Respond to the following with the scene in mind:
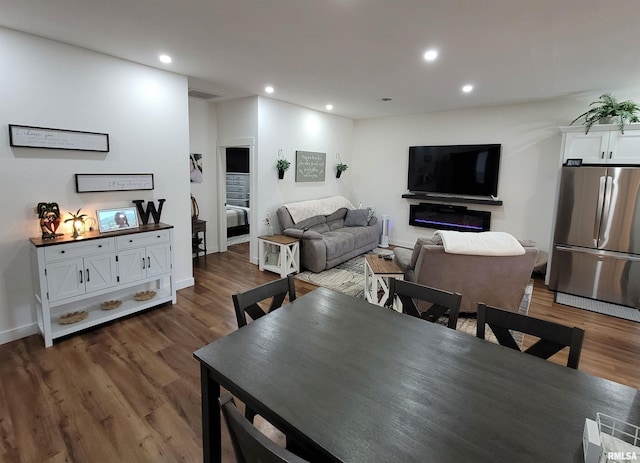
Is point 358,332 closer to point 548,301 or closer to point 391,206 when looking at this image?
point 548,301

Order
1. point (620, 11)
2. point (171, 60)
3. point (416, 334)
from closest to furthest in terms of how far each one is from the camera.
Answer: point (416, 334) < point (620, 11) < point (171, 60)

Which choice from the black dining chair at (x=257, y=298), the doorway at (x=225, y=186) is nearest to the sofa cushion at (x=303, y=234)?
the doorway at (x=225, y=186)

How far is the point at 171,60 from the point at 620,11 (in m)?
3.91

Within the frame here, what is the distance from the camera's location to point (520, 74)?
3.82m

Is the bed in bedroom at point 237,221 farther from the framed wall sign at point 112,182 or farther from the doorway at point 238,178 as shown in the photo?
the framed wall sign at point 112,182

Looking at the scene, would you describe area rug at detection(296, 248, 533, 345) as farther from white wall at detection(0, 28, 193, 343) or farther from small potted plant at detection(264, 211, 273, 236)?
white wall at detection(0, 28, 193, 343)

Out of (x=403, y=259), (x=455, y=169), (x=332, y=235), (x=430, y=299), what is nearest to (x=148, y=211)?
(x=332, y=235)

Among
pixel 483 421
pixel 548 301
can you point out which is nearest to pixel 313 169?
pixel 548 301

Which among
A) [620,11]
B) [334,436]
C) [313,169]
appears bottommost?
[334,436]

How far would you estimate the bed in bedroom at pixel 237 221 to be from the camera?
720 cm

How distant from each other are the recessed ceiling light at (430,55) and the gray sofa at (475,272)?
1.83m

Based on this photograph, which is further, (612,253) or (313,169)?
(313,169)

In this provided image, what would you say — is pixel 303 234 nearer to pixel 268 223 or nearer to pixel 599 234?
pixel 268 223

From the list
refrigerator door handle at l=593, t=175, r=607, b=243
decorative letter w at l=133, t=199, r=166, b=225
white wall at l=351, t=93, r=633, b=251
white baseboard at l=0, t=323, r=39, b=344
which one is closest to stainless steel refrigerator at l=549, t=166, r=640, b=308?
refrigerator door handle at l=593, t=175, r=607, b=243
